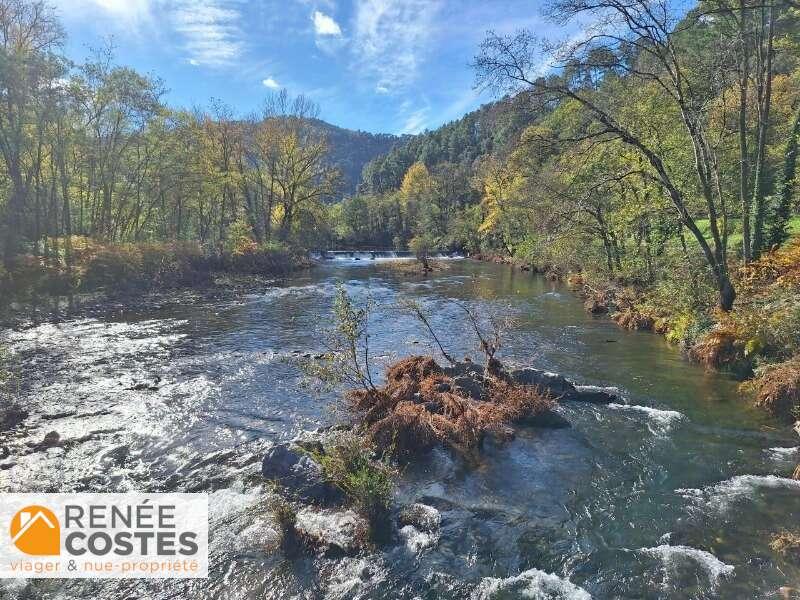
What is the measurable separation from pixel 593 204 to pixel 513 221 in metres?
26.7

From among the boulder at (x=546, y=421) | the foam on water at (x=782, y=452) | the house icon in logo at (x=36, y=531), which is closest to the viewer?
the house icon in logo at (x=36, y=531)

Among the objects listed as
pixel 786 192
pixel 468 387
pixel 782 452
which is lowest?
pixel 782 452

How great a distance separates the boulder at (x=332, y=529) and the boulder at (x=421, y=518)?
2.22 ft

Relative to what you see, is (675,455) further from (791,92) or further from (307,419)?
(791,92)

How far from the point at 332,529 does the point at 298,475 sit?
138 cm

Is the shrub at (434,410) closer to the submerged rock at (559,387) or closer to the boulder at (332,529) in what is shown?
the submerged rock at (559,387)

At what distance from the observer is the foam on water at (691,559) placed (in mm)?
5660

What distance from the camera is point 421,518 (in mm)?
6863

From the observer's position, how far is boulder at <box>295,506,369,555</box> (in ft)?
20.2

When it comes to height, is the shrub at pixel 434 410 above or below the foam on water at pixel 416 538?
above

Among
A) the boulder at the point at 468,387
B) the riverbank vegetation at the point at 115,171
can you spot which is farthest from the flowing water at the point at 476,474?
the riverbank vegetation at the point at 115,171

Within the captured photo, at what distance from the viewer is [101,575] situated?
572 centimetres

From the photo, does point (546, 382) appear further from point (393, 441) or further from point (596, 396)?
point (393, 441)

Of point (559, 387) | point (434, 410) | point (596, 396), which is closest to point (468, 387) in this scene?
point (434, 410)
